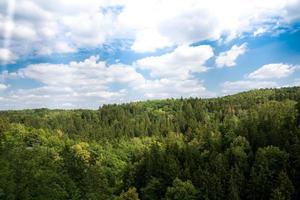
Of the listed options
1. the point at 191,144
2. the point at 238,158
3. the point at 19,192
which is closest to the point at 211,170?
the point at 238,158

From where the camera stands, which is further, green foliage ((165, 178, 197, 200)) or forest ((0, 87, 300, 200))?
green foliage ((165, 178, 197, 200))

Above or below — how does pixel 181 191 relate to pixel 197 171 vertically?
below

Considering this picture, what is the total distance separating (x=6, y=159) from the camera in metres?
130

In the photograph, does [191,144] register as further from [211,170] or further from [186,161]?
[211,170]

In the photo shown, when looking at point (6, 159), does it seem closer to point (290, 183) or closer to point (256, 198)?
point (256, 198)

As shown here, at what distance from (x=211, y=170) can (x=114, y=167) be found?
233 feet

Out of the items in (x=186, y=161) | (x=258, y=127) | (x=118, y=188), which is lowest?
(x=118, y=188)

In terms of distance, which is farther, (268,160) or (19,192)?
(268,160)

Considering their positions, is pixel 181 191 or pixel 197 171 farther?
pixel 197 171

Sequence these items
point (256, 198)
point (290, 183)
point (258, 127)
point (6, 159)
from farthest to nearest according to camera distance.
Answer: point (258, 127) < point (6, 159) < point (256, 198) < point (290, 183)

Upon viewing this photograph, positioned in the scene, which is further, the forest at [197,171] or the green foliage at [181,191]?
the green foliage at [181,191]

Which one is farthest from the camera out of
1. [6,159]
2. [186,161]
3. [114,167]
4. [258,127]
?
[114,167]

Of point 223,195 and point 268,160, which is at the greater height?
point 268,160

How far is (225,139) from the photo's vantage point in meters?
153
